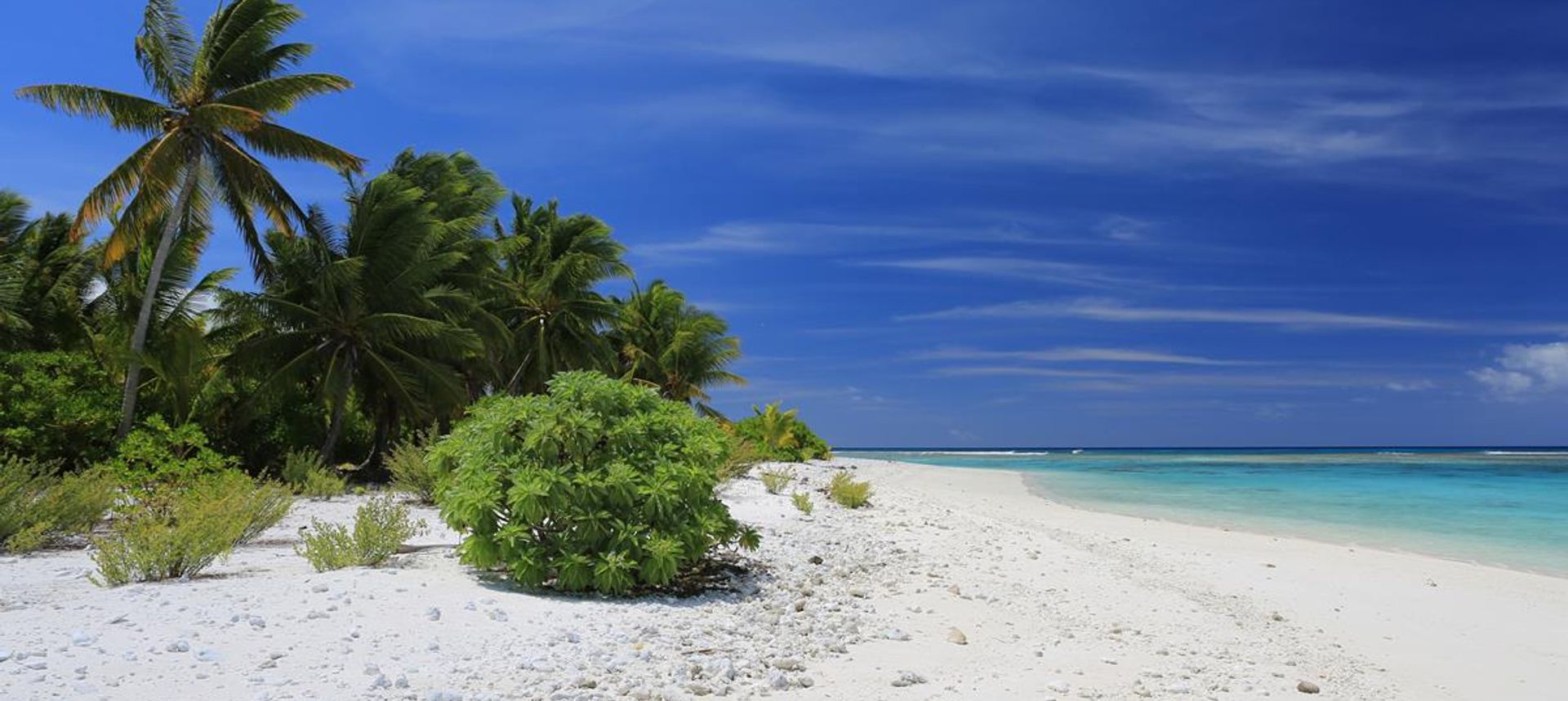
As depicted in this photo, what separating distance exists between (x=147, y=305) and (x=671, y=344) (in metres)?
20.4

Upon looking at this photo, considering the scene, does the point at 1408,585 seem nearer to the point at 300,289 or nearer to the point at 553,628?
the point at 553,628

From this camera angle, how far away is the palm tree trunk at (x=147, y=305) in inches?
655

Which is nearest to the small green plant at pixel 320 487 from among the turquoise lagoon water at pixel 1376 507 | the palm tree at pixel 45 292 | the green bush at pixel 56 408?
the green bush at pixel 56 408

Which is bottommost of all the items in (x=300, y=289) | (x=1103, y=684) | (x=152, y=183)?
(x=1103, y=684)

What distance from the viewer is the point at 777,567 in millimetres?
8805

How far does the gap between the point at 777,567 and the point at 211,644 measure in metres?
4.97

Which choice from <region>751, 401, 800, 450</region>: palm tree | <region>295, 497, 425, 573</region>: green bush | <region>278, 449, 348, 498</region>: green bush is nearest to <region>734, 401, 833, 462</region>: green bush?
<region>751, 401, 800, 450</region>: palm tree

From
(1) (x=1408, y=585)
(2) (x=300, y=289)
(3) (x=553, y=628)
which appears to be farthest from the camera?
(2) (x=300, y=289)

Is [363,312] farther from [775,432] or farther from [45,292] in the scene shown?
[775,432]

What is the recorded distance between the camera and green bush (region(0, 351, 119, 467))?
46.8 feet

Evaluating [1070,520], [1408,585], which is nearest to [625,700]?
[1408,585]

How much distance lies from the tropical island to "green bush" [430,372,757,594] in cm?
3

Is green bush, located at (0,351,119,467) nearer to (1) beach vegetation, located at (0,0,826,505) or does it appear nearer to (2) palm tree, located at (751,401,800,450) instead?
(1) beach vegetation, located at (0,0,826,505)

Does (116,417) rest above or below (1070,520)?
above
